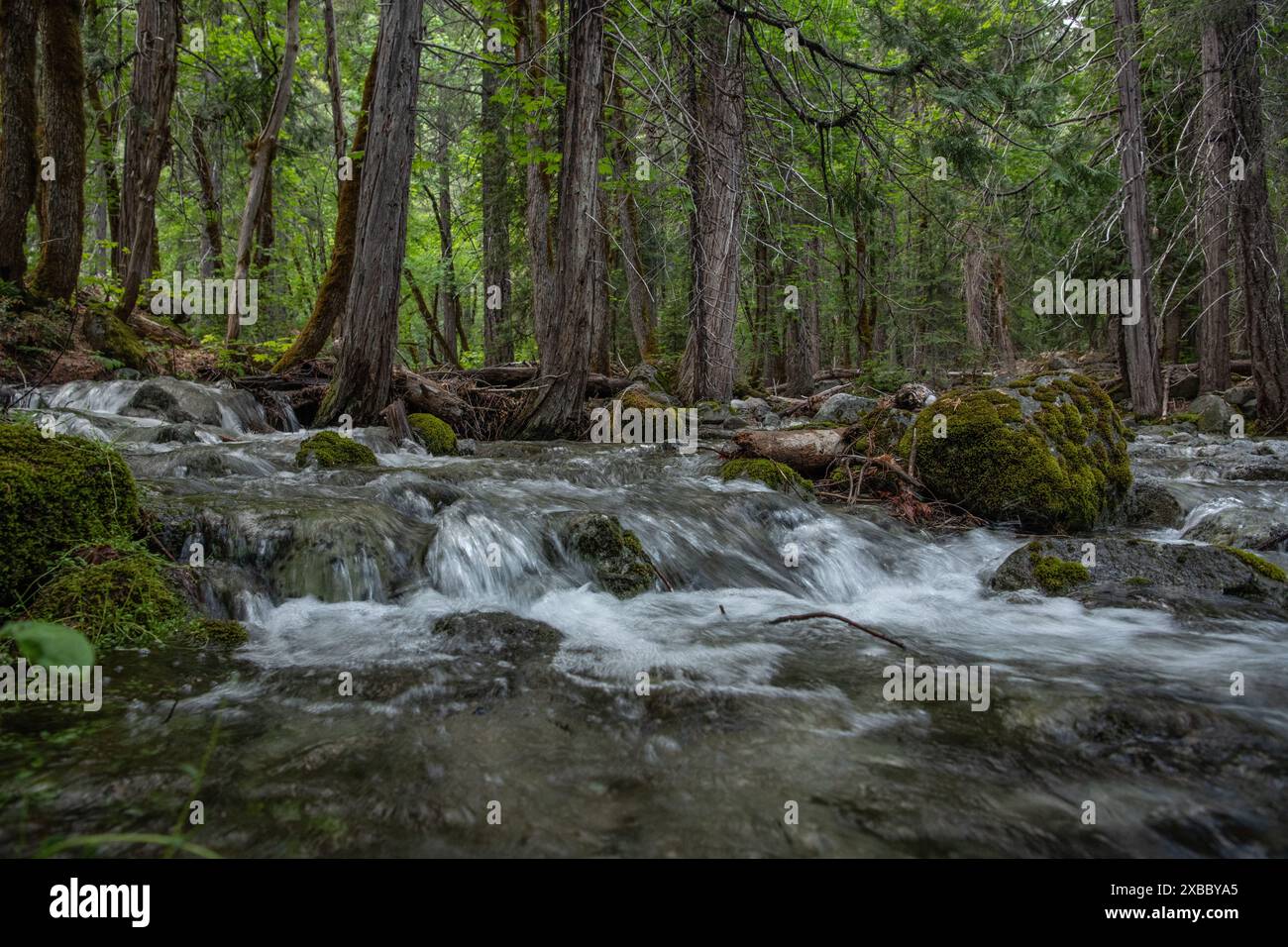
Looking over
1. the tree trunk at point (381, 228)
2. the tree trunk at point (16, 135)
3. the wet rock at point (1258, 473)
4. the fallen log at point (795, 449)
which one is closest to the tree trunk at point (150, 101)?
the tree trunk at point (16, 135)

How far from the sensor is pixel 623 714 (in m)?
3.01

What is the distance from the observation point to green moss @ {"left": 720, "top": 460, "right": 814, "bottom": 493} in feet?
24.2

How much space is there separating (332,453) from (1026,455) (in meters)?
6.91

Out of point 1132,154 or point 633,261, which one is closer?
point 1132,154

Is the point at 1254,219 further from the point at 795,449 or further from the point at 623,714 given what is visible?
the point at 623,714

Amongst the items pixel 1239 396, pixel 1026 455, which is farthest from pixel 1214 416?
pixel 1026 455

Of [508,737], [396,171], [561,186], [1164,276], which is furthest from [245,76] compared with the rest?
[1164,276]

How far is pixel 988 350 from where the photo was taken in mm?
23500

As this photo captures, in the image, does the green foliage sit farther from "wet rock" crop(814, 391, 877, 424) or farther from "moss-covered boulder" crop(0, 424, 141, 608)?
"wet rock" crop(814, 391, 877, 424)

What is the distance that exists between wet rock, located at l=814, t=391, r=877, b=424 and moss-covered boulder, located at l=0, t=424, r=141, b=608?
855 centimetres

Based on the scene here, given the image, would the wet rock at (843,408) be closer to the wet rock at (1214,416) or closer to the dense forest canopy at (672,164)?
the dense forest canopy at (672,164)

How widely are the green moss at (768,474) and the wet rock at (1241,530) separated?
3.57m

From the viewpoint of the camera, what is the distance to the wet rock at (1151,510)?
23.7ft
